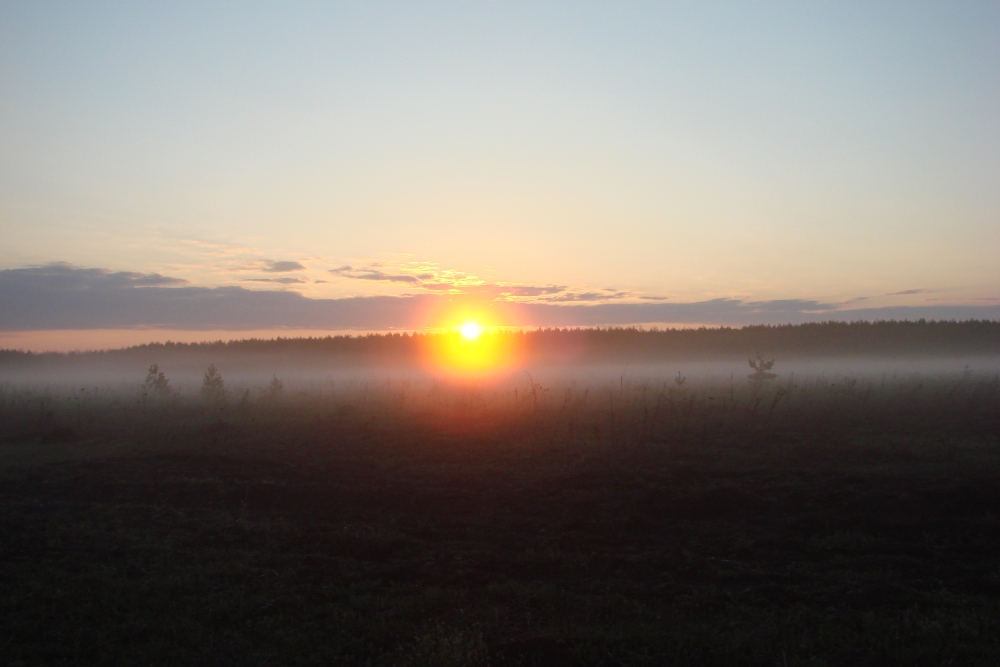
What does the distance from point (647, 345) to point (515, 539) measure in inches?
1824

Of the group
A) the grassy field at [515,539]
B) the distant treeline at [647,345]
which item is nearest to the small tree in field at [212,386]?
the grassy field at [515,539]

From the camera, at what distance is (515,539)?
8297mm

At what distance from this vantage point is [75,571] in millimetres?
6977

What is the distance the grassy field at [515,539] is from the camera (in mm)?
5441

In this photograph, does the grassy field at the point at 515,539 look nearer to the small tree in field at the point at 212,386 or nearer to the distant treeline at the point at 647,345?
the small tree in field at the point at 212,386

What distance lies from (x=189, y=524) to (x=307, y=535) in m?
1.90

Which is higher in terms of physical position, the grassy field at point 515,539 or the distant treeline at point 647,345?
the distant treeline at point 647,345

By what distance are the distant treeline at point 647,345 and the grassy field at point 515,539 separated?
35.2 m

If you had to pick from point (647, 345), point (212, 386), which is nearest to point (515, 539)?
point (212, 386)

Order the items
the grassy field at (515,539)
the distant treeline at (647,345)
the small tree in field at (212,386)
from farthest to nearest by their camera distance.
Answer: the distant treeline at (647,345) → the small tree in field at (212,386) → the grassy field at (515,539)

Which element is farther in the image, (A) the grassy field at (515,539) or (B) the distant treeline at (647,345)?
(B) the distant treeline at (647,345)

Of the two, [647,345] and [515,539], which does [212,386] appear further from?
[647,345]

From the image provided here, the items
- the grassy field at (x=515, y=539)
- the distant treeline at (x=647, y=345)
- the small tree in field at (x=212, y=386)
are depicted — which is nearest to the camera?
the grassy field at (x=515, y=539)

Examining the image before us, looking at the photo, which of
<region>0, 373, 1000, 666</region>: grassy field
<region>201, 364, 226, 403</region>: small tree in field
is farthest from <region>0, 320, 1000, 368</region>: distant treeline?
<region>0, 373, 1000, 666</region>: grassy field
